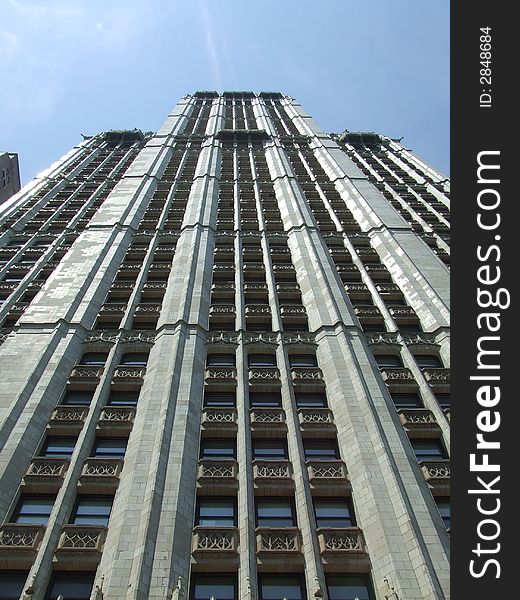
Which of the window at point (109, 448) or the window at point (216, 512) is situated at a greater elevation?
the window at point (109, 448)

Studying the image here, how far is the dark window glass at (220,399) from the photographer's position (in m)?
26.8

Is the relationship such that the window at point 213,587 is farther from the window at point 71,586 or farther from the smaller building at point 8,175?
the smaller building at point 8,175

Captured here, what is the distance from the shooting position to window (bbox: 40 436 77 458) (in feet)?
77.2

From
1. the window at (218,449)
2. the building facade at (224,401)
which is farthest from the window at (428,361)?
the window at (218,449)

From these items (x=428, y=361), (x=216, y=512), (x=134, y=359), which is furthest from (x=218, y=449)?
(x=428, y=361)

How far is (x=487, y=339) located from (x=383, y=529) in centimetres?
665

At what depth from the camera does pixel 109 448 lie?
949 inches

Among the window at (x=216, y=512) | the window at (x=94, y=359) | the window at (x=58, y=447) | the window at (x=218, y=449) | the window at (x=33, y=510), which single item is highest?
the window at (x=94, y=359)

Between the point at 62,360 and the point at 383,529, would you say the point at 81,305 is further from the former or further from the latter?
the point at 383,529

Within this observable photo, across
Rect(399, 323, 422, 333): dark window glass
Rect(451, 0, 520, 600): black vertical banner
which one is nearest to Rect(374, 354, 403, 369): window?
Rect(399, 323, 422, 333): dark window glass

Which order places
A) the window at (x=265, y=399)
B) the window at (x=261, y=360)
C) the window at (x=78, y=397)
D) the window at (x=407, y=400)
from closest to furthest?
the window at (x=78, y=397), the window at (x=265, y=399), the window at (x=407, y=400), the window at (x=261, y=360)

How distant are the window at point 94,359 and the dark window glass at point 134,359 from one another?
78cm

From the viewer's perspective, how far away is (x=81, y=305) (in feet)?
109

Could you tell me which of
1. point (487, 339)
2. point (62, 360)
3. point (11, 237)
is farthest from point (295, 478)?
point (11, 237)
